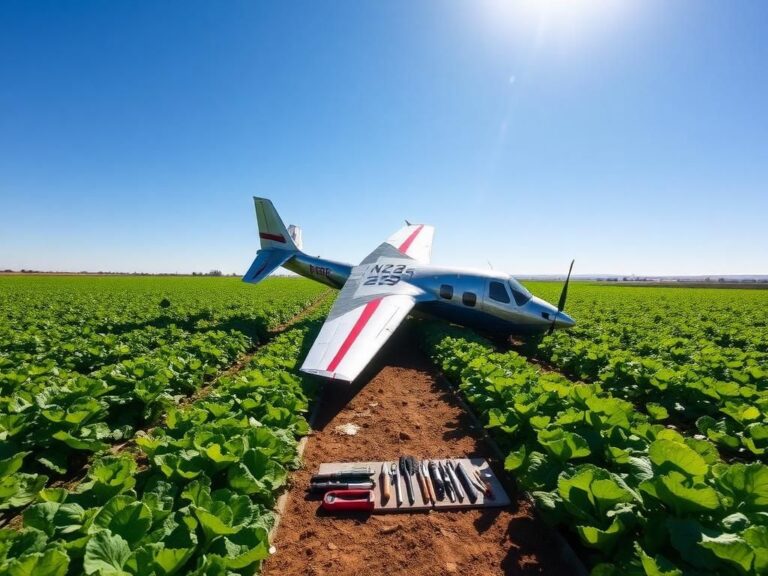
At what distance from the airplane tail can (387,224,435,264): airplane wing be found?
268 inches

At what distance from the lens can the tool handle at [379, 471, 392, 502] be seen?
15.5 ft

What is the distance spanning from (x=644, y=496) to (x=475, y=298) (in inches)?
450

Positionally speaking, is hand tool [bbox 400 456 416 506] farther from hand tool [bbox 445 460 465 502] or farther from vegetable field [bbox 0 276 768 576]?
vegetable field [bbox 0 276 768 576]

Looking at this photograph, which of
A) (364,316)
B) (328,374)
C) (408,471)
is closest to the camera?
(408,471)

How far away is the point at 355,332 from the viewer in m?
10.3

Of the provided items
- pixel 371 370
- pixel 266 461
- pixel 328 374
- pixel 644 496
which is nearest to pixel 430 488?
pixel 266 461

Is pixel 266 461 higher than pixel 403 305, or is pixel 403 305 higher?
pixel 403 305

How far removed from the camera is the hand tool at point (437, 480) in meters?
4.85

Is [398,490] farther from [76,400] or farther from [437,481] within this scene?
[76,400]

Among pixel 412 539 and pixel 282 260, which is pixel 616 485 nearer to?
pixel 412 539

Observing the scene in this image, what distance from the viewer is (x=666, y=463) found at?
327 cm

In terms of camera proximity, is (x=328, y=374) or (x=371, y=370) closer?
(x=328, y=374)

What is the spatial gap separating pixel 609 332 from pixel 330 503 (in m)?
16.2

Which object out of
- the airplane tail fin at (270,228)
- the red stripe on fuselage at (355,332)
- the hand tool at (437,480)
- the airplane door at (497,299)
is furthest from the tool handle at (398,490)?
the airplane tail fin at (270,228)
